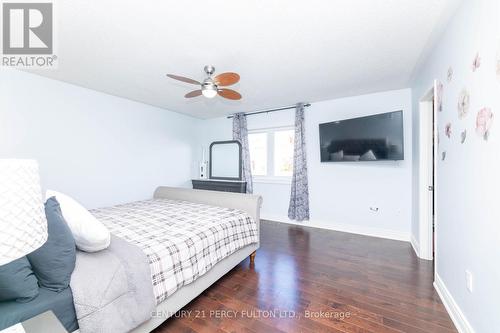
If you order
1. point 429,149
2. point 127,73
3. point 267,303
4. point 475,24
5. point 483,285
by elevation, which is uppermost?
point 127,73

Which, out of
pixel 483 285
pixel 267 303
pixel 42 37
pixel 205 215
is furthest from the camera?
pixel 205 215

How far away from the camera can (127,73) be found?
9.20 ft

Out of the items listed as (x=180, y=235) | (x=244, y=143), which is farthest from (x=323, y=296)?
(x=244, y=143)

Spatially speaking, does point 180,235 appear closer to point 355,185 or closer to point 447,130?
point 447,130

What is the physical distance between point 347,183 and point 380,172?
545 mm

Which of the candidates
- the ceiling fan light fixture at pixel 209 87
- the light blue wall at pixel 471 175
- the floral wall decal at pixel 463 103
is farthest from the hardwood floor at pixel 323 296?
the ceiling fan light fixture at pixel 209 87

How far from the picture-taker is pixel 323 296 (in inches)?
78.0

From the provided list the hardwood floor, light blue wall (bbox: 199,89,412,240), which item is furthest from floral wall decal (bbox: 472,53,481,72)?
light blue wall (bbox: 199,89,412,240)

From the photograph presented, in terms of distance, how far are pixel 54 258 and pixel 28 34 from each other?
7.27ft

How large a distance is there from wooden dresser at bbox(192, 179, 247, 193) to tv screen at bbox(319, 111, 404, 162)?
1568 mm

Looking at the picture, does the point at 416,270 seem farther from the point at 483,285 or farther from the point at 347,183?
the point at 347,183

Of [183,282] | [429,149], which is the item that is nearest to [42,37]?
[183,282]

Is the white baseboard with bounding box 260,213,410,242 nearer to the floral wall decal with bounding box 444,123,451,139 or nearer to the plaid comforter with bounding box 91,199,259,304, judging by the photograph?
the plaid comforter with bounding box 91,199,259,304

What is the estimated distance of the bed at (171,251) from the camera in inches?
47.3
